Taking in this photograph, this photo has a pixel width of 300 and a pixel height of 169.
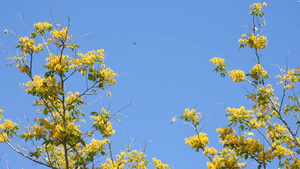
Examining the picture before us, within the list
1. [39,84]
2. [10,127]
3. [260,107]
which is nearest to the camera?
[39,84]

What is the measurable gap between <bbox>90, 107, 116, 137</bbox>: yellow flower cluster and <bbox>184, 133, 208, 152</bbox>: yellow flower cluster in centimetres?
156

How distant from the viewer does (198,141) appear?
647 cm

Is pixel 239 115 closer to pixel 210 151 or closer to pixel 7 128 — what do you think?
pixel 210 151

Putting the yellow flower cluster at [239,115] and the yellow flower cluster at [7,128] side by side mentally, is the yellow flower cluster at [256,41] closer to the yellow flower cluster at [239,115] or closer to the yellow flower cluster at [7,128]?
the yellow flower cluster at [239,115]

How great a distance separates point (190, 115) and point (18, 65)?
11.4 feet

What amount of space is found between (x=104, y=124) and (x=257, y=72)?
132 inches

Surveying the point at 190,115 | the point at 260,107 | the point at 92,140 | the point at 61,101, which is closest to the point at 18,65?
the point at 61,101

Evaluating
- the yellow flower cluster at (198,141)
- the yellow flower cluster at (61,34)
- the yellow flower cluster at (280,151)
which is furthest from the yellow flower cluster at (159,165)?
the yellow flower cluster at (61,34)

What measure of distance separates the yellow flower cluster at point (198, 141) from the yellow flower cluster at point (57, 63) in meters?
2.78

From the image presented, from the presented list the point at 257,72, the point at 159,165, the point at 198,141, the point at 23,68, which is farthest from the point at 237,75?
the point at 23,68

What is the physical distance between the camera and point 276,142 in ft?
20.9

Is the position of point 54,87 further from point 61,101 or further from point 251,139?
point 251,139

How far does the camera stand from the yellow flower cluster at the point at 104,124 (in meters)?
6.48

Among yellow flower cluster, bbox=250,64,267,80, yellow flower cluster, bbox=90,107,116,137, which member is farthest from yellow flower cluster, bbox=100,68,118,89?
yellow flower cluster, bbox=250,64,267,80
